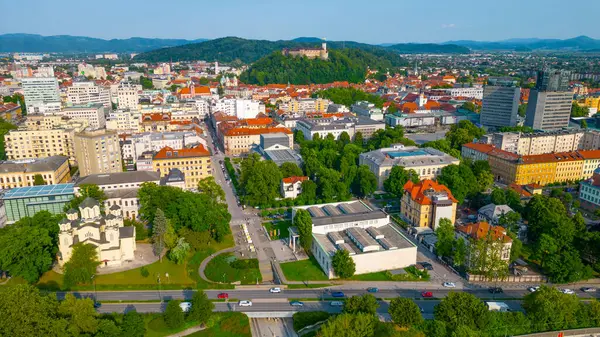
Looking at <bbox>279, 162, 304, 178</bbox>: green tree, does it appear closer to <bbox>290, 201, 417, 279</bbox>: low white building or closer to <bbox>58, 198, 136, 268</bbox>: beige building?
<bbox>290, 201, 417, 279</bbox>: low white building

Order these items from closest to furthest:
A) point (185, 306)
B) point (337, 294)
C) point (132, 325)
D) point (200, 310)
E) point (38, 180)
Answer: point (132, 325) < point (200, 310) < point (185, 306) < point (337, 294) < point (38, 180)

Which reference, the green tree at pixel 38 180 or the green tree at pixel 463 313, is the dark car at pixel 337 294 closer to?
the green tree at pixel 463 313

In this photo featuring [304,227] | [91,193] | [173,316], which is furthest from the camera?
[91,193]

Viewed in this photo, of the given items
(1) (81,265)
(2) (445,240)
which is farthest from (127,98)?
(2) (445,240)

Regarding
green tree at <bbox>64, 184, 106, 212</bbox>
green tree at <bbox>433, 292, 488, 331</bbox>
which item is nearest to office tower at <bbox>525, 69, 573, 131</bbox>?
green tree at <bbox>433, 292, 488, 331</bbox>

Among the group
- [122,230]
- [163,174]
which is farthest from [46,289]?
[163,174]

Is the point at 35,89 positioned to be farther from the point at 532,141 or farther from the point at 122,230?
the point at 532,141

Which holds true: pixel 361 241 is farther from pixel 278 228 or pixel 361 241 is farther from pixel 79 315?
pixel 79 315
